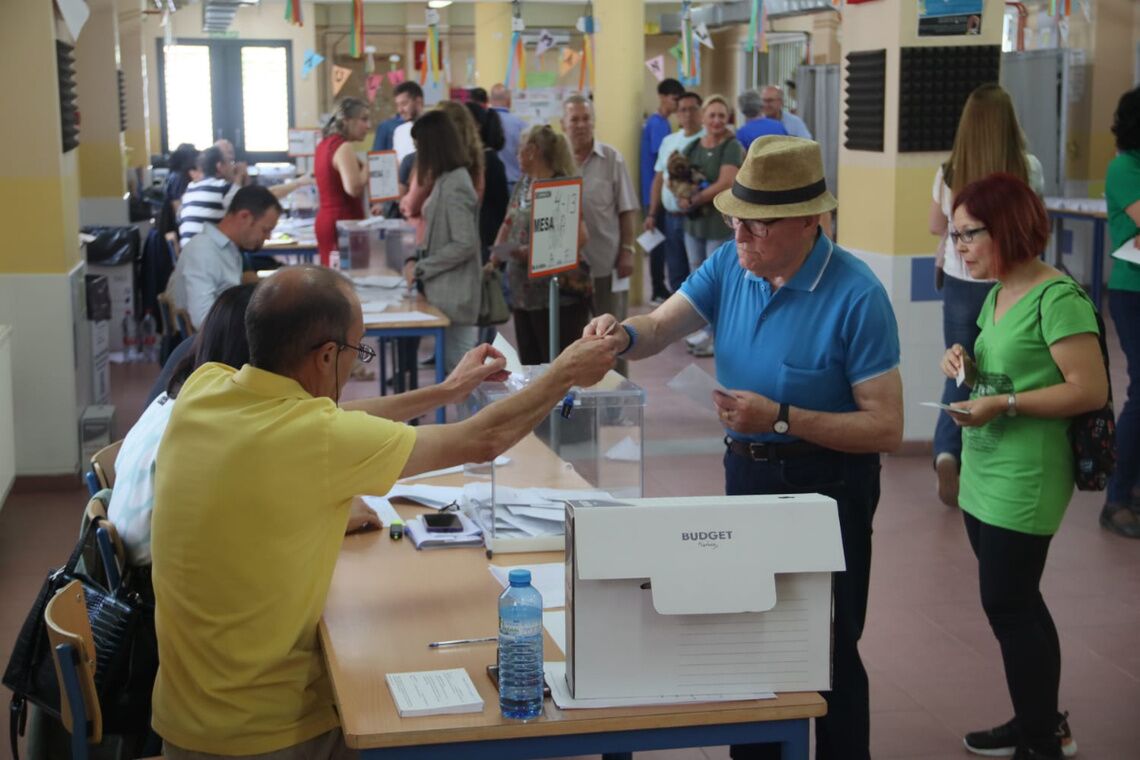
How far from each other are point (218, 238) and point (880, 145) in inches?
127

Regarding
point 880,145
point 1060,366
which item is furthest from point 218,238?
point 1060,366

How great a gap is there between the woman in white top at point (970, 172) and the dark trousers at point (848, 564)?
2.03 meters

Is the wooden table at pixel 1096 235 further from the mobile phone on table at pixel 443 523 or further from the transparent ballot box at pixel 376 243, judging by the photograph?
the mobile phone on table at pixel 443 523

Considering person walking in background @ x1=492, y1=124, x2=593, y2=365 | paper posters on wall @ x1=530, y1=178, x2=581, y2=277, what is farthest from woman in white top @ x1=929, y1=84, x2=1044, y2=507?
person walking in background @ x1=492, y1=124, x2=593, y2=365

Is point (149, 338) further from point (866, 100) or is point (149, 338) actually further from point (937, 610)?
point (937, 610)

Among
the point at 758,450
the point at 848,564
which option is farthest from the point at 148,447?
the point at 848,564

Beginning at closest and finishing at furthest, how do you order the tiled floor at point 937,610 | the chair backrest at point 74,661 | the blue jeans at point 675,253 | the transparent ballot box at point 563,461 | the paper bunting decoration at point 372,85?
the chair backrest at point 74,661 < the transparent ballot box at point 563,461 < the tiled floor at point 937,610 < the blue jeans at point 675,253 < the paper bunting decoration at point 372,85

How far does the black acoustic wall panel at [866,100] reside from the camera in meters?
6.92

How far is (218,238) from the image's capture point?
242 inches

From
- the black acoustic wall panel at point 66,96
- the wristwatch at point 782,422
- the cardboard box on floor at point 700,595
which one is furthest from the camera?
the black acoustic wall panel at point 66,96

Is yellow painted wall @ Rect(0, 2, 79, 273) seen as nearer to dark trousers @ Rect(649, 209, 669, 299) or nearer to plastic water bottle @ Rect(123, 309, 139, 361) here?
plastic water bottle @ Rect(123, 309, 139, 361)

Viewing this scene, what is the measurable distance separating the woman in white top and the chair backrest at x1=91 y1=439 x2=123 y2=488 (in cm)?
287

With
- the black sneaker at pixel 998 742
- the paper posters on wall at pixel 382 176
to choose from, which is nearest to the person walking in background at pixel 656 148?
the paper posters on wall at pixel 382 176

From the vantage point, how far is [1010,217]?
338cm
